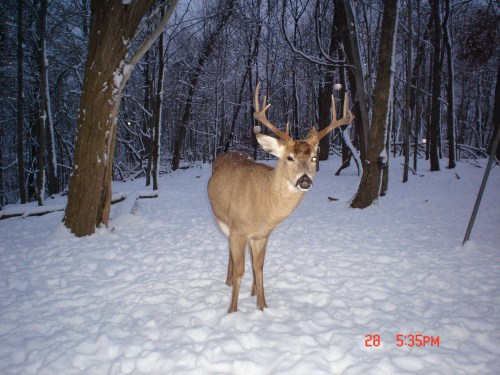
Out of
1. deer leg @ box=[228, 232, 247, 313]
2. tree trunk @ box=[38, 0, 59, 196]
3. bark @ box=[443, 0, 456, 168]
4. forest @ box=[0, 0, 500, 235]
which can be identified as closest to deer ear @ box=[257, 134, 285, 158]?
deer leg @ box=[228, 232, 247, 313]

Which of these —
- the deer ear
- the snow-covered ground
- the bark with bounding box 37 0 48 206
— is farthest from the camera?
the bark with bounding box 37 0 48 206

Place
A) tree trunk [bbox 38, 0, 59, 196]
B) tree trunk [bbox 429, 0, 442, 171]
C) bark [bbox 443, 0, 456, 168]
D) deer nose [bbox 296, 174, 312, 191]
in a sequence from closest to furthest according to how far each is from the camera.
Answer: deer nose [bbox 296, 174, 312, 191]
tree trunk [bbox 38, 0, 59, 196]
tree trunk [bbox 429, 0, 442, 171]
bark [bbox 443, 0, 456, 168]

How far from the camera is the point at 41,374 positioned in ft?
8.50

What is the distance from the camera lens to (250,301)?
392 centimetres

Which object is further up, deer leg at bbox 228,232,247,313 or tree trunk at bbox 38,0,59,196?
tree trunk at bbox 38,0,59,196

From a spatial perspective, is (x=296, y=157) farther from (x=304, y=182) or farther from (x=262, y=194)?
(x=262, y=194)

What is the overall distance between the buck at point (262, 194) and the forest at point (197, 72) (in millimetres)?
3129

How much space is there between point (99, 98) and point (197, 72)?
47.2 ft

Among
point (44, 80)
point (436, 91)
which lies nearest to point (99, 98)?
point (44, 80)

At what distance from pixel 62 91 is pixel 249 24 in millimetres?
12452

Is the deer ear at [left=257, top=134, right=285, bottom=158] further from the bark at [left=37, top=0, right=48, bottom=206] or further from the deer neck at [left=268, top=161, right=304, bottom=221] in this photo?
the bark at [left=37, top=0, right=48, bottom=206]

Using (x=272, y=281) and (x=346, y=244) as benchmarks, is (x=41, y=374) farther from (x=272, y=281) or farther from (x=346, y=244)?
(x=346, y=244)

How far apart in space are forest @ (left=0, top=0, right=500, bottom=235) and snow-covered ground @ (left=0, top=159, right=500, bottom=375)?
1426 mm

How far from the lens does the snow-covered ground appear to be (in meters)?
2.79
